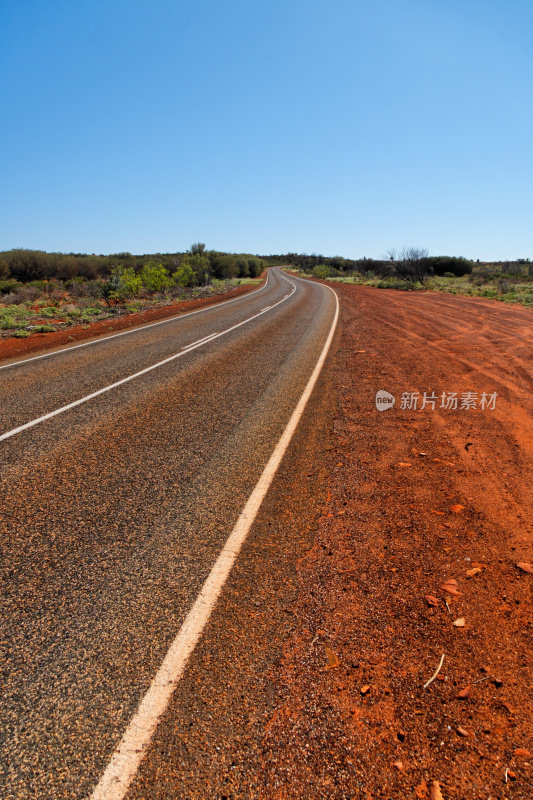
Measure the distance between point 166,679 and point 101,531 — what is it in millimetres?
1451

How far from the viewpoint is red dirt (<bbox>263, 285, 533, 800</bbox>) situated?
175 centimetres

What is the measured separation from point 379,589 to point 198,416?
3636 mm

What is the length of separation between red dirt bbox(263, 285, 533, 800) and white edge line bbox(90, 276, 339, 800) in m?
0.52

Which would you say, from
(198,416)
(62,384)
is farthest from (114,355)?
(198,416)

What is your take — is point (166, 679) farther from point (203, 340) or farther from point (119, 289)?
point (119, 289)

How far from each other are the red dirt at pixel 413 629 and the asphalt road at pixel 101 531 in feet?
2.23

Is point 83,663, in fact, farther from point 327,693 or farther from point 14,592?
point 327,693

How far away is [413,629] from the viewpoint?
7.97 feet

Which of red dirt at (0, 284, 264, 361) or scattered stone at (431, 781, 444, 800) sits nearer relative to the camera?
scattered stone at (431, 781, 444, 800)

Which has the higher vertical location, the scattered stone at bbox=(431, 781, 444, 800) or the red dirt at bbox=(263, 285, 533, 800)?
the red dirt at bbox=(263, 285, 533, 800)

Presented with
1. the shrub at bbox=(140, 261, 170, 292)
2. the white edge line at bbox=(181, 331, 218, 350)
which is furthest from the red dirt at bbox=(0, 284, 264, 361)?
the shrub at bbox=(140, 261, 170, 292)

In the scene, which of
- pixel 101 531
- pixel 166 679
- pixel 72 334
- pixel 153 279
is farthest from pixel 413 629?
pixel 153 279

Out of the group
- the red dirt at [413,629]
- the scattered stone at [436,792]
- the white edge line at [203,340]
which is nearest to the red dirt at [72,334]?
the white edge line at [203,340]

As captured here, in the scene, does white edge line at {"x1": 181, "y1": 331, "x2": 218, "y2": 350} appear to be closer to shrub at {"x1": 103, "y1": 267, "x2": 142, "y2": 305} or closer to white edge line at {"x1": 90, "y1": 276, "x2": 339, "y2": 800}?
white edge line at {"x1": 90, "y1": 276, "x2": 339, "y2": 800}
